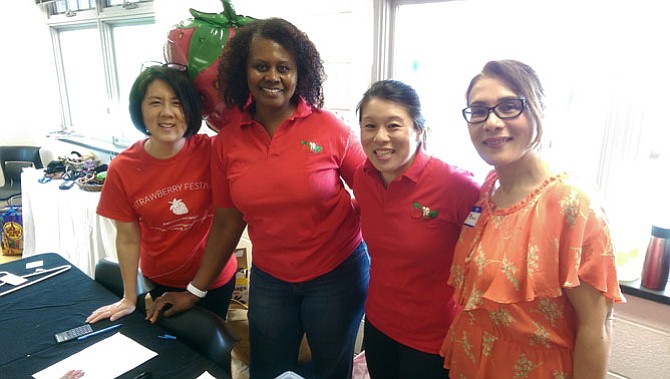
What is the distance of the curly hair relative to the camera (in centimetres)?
125

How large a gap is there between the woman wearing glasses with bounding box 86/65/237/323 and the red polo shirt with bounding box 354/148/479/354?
2.29 feet

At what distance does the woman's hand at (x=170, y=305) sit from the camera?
1.36 meters

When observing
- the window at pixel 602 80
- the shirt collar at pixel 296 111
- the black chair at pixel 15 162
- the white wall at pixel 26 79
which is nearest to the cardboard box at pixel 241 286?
the shirt collar at pixel 296 111

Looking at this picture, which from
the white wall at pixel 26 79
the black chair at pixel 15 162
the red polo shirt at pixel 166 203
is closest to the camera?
the red polo shirt at pixel 166 203

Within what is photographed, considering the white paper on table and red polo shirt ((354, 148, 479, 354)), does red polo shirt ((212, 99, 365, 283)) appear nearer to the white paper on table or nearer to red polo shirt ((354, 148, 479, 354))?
red polo shirt ((354, 148, 479, 354))

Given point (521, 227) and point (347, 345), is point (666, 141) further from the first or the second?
point (347, 345)

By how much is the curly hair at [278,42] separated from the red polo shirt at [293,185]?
0.06 m

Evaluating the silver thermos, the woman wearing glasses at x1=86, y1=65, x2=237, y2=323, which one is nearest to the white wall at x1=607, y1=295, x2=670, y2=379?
the silver thermos

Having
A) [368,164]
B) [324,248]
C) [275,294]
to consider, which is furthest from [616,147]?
[275,294]

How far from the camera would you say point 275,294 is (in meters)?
1.41

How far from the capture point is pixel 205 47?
4.45 feet

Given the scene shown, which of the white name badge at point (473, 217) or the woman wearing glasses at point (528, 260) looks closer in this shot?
the woman wearing glasses at point (528, 260)

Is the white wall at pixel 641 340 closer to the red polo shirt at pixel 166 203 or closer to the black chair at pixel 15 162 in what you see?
the red polo shirt at pixel 166 203

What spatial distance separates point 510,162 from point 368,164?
1.45 feet
